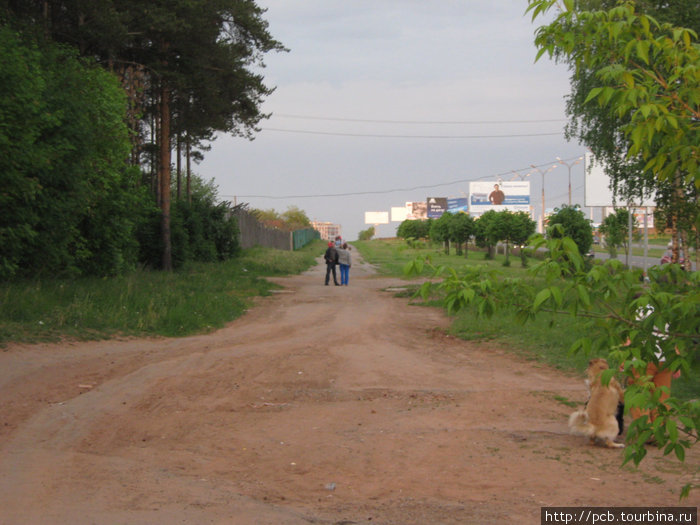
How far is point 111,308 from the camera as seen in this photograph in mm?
13891

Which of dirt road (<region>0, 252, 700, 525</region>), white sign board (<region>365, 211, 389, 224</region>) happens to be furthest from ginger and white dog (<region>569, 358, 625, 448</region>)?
white sign board (<region>365, 211, 389, 224</region>)

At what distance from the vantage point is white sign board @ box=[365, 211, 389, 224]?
6727 inches

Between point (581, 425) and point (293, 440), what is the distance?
2778 millimetres

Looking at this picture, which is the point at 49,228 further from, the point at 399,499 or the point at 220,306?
the point at 399,499

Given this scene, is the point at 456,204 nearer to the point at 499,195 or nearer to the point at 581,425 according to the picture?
the point at 499,195

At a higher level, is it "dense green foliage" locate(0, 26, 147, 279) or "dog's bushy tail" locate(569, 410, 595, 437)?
"dense green foliage" locate(0, 26, 147, 279)

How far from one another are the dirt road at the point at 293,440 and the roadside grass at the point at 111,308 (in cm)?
83

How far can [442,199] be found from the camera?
4759 inches

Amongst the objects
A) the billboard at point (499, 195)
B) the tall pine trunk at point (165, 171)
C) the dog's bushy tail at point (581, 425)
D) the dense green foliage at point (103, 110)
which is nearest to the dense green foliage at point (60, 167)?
the dense green foliage at point (103, 110)

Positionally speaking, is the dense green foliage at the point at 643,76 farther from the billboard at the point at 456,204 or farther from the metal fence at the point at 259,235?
the billboard at the point at 456,204

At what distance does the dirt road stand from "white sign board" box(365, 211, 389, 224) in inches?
6268

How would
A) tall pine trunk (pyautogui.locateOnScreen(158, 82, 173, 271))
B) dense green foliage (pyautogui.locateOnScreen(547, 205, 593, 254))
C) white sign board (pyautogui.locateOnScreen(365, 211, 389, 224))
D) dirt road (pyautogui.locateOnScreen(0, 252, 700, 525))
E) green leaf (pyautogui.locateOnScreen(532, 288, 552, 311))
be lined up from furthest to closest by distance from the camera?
white sign board (pyautogui.locateOnScreen(365, 211, 389, 224)) < dense green foliage (pyautogui.locateOnScreen(547, 205, 593, 254)) < tall pine trunk (pyautogui.locateOnScreen(158, 82, 173, 271)) < dirt road (pyautogui.locateOnScreen(0, 252, 700, 525)) < green leaf (pyautogui.locateOnScreen(532, 288, 552, 311))

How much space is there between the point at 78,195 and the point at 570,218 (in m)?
25.9

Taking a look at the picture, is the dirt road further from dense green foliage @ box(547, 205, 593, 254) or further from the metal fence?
the metal fence
